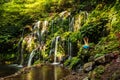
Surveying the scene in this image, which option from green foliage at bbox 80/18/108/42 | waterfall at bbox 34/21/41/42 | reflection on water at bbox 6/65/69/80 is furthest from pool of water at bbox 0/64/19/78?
green foliage at bbox 80/18/108/42

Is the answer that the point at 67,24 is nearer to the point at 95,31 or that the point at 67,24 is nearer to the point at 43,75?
the point at 95,31

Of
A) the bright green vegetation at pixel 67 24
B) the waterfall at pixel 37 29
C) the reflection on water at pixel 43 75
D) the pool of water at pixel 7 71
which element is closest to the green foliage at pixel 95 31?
the bright green vegetation at pixel 67 24

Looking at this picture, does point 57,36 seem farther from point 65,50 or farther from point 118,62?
point 118,62

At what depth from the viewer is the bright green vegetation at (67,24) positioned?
17.1 metres

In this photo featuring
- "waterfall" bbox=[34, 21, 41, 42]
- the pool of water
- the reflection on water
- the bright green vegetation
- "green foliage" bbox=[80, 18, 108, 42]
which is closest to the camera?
the reflection on water

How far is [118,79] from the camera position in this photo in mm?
9539

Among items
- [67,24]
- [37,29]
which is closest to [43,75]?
[67,24]

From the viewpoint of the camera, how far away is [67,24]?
24.2 metres

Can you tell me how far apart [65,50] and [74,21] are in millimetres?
3375

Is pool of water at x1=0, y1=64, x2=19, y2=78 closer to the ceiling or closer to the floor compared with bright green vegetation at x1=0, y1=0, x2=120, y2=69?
closer to the floor

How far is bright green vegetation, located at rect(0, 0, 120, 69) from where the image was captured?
17078mm

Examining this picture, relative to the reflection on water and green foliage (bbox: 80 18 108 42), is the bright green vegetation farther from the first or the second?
the reflection on water

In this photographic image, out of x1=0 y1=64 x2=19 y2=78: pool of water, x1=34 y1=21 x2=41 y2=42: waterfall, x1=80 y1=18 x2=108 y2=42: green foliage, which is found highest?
x1=34 y1=21 x2=41 y2=42: waterfall

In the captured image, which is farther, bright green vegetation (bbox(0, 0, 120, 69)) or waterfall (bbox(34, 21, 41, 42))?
waterfall (bbox(34, 21, 41, 42))
